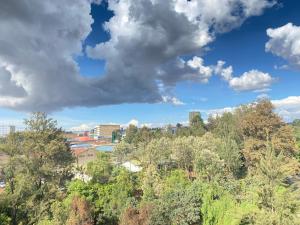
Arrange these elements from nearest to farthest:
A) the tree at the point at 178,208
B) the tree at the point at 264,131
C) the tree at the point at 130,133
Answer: the tree at the point at 178,208
the tree at the point at 264,131
the tree at the point at 130,133

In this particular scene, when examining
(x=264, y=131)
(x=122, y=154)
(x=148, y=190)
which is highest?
(x=264, y=131)

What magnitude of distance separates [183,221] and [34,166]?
15.7 meters

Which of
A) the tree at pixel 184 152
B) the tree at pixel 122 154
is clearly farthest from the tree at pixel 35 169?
the tree at pixel 122 154

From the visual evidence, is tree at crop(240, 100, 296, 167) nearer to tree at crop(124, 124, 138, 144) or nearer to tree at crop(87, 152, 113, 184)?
tree at crop(87, 152, 113, 184)

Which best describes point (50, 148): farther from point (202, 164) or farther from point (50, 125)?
point (202, 164)

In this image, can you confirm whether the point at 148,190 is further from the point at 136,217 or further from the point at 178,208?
the point at 136,217

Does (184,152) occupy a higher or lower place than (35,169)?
higher

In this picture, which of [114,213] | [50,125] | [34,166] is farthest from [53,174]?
[114,213]

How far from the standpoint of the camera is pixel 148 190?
3059 cm

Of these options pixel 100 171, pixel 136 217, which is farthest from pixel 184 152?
pixel 136 217

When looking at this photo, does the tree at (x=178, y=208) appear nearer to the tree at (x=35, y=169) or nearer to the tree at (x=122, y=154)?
the tree at (x=35, y=169)

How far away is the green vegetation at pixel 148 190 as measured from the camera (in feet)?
67.9

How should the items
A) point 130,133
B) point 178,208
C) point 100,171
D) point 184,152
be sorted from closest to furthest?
point 178,208
point 100,171
point 184,152
point 130,133

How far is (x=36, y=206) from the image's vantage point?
2838 cm
